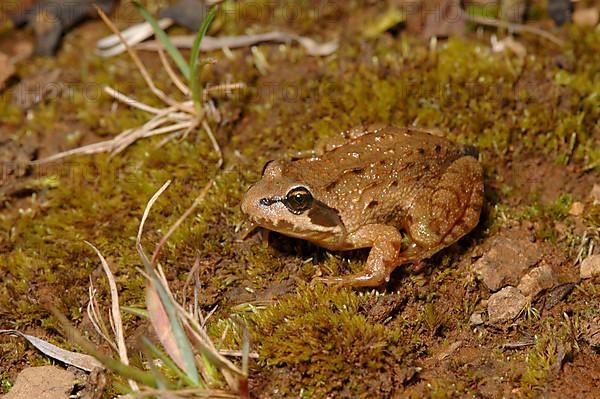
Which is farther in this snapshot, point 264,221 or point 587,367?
point 264,221

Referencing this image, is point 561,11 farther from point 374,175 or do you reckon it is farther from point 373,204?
point 373,204

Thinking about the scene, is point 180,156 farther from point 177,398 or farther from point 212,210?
point 177,398

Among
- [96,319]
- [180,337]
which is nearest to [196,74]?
[96,319]

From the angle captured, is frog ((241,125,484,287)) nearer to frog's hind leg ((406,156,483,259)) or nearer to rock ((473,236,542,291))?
frog's hind leg ((406,156,483,259))

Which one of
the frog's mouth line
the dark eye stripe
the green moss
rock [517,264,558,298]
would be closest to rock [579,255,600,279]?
rock [517,264,558,298]

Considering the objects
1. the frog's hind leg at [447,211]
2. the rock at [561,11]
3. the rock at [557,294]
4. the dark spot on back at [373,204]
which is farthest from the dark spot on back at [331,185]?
the rock at [561,11]

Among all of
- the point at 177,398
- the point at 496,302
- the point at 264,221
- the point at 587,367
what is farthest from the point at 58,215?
the point at 587,367
